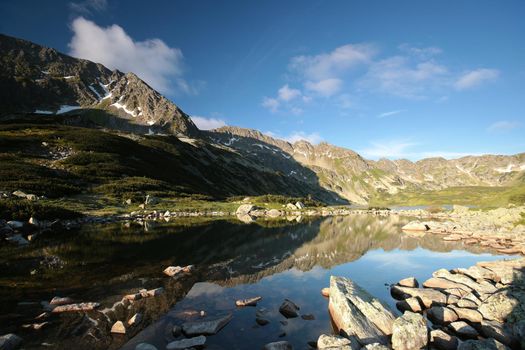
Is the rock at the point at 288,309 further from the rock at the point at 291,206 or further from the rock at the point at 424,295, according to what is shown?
the rock at the point at 291,206

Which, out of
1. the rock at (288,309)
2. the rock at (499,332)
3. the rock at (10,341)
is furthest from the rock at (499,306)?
the rock at (10,341)

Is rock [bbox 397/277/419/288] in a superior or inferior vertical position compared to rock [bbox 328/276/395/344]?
inferior

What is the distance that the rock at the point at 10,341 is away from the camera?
10.4 meters

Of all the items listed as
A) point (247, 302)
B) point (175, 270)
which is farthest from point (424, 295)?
point (175, 270)

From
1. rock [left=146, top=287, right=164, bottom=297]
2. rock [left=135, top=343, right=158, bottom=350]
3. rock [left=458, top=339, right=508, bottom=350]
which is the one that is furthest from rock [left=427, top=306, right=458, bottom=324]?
rock [left=146, top=287, right=164, bottom=297]

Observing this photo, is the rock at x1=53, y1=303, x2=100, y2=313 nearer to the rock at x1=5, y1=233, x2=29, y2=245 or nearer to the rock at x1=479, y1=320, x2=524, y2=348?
the rock at x1=479, y1=320, x2=524, y2=348

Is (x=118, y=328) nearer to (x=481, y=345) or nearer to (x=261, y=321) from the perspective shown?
(x=261, y=321)

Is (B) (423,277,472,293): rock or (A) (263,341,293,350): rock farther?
(B) (423,277,472,293): rock

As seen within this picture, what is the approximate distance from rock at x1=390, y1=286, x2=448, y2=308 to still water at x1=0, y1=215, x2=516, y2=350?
911mm

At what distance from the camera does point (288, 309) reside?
16000 millimetres

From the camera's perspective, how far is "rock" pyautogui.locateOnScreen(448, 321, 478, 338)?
43.7ft

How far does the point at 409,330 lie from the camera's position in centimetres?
1195

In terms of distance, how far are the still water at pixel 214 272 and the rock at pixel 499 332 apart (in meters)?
5.02

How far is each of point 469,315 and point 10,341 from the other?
2031cm
